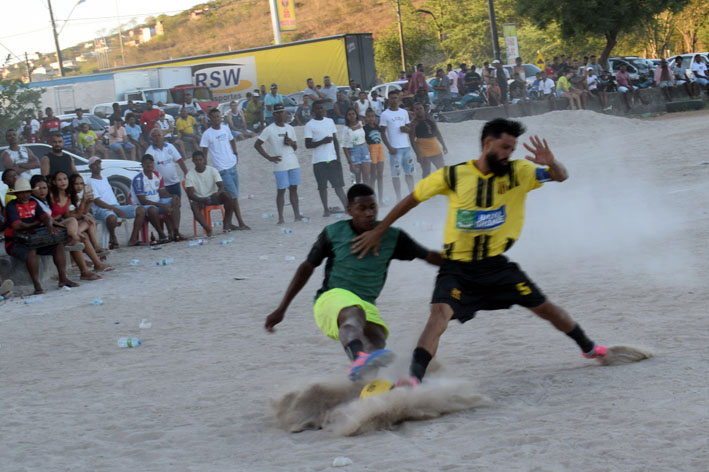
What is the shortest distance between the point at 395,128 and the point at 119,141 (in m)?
9.09

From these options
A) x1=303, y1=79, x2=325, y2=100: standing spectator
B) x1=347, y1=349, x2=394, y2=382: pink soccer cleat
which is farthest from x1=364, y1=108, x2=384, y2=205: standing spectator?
Answer: x1=347, y1=349, x2=394, y2=382: pink soccer cleat

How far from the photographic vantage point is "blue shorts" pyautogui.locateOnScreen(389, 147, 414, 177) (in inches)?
619

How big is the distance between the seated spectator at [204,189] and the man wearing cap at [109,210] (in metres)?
0.76

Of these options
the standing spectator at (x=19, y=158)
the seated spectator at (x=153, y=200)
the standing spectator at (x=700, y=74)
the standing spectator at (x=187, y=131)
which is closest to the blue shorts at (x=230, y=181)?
the seated spectator at (x=153, y=200)

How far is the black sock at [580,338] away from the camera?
5382 mm

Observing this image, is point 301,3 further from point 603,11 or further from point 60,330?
point 60,330

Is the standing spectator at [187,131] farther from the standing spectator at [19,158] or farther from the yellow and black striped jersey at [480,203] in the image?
the yellow and black striped jersey at [480,203]

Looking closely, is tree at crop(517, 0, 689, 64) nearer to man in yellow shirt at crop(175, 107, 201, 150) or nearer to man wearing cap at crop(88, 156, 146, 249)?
man in yellow shirt at crop(175, 107, 201, 150)

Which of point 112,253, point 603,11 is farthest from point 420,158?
point 603,11

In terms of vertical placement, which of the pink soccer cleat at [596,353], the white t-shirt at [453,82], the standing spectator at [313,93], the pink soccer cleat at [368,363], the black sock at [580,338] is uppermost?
the standing spectator at [313,93]

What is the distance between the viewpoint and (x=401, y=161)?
51.8ft

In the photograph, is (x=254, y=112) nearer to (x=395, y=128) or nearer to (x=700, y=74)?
(x=395, y=128)

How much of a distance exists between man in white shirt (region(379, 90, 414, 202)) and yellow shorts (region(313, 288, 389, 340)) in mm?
10664

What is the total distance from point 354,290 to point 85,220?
26.7ft
